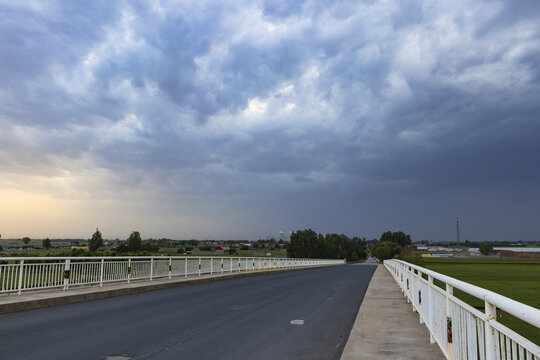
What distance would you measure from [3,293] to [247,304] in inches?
287

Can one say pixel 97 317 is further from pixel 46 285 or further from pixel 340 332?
pixel 340 332

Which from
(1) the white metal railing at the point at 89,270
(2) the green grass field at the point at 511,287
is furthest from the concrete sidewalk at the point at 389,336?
(1) the white metal railing at the point at 89,270

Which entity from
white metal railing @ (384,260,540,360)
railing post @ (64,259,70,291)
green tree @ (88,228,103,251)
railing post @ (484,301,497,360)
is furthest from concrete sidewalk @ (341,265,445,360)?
green tree @ (88,228,103,251)

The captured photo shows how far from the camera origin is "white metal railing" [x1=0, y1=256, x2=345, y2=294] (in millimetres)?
11750

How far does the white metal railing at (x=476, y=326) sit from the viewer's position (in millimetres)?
2444

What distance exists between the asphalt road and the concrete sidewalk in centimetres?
41

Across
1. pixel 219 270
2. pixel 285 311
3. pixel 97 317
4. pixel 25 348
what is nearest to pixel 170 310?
pixel 97 317

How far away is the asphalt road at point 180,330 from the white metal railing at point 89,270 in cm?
198

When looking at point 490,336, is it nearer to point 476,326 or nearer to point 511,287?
point 476,326

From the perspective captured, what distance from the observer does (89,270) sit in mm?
14289

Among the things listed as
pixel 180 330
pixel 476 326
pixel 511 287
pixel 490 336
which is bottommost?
pixel 511 287

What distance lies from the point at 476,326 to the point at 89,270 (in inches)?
542

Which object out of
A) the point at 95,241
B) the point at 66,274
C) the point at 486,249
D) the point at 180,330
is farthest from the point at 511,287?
the point at 486,249

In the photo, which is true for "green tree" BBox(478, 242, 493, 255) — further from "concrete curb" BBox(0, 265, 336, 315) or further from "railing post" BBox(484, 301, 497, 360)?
"railing post" BBox(484, 301, 497, 360)
